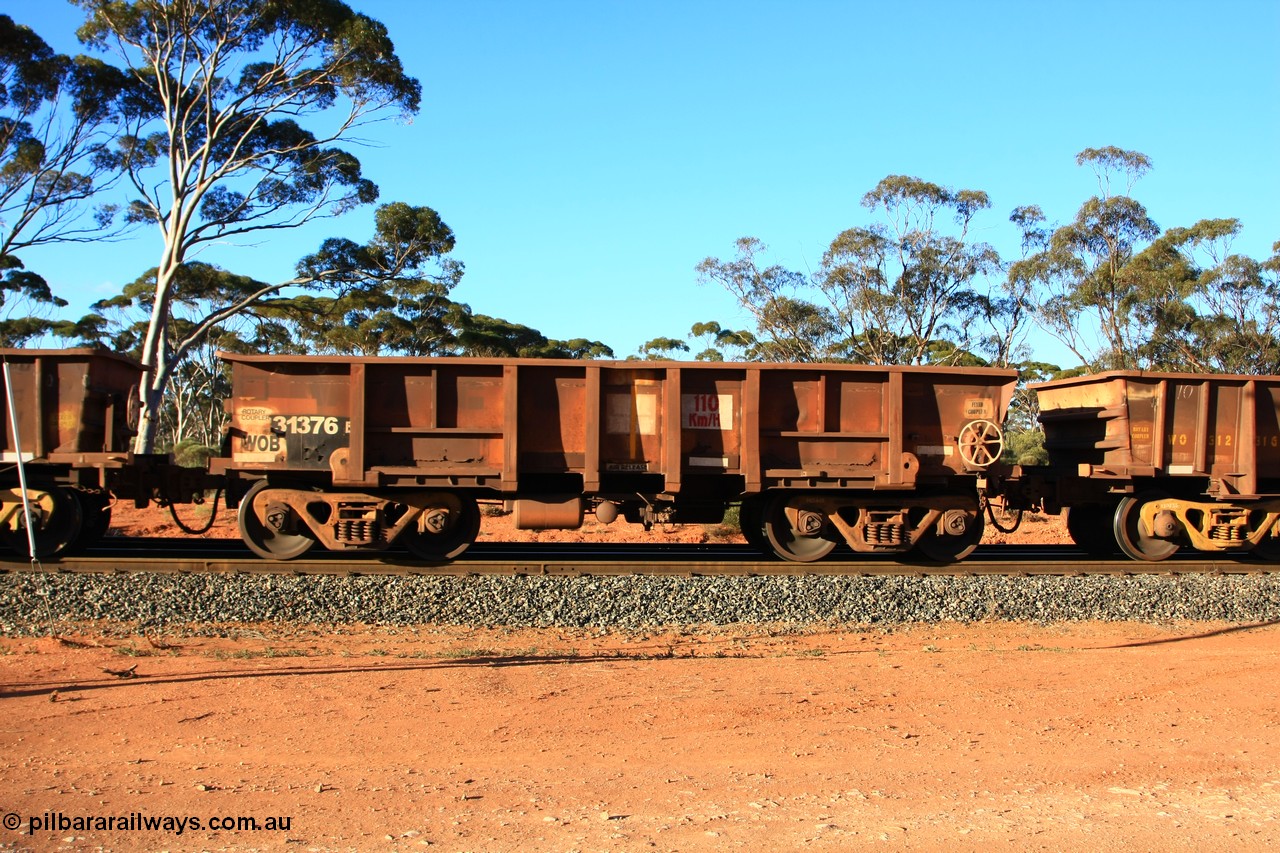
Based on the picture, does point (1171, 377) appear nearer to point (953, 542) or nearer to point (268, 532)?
point (953, 542)

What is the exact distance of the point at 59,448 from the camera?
10305 mm

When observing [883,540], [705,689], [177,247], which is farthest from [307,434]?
[177,247]

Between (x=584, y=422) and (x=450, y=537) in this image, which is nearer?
(x=584, y=422)

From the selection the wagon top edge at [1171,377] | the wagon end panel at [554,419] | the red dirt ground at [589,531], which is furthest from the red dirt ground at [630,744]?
the red dirt ground at [589,531]

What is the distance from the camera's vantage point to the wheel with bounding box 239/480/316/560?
10523mm

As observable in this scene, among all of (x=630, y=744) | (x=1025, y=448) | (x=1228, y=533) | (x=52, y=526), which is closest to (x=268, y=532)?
(x=52, y=526)

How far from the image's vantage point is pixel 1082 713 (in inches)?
254

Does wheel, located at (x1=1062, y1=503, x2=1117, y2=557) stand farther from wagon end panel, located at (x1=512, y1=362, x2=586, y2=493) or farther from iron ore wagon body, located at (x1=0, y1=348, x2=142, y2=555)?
iron ore wagon body, located at (x1=0, y1=348, x2=142, y2=555)

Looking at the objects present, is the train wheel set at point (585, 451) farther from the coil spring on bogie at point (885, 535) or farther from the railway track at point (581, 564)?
the railway track at point (581, 564)

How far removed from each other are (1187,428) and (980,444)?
111 inches

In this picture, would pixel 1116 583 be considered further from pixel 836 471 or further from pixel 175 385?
pixel 175 385

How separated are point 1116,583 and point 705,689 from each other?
573cm

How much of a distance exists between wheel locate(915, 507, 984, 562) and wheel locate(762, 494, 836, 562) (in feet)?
3.71

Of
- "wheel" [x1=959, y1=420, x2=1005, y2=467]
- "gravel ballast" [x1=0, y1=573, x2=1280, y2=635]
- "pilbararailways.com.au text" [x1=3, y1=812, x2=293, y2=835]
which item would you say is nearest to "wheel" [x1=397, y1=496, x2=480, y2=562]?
"gravel ballast" [x1=0, y1=573, x2=1280, y2=635]
